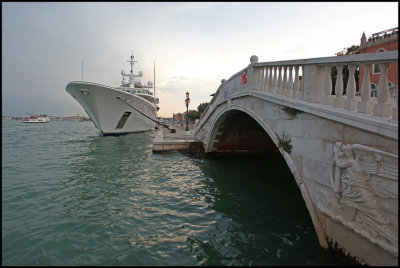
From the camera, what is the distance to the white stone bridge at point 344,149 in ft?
8.72

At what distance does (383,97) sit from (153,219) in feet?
14.9

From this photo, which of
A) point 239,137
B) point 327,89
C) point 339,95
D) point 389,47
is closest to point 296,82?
point 327,89

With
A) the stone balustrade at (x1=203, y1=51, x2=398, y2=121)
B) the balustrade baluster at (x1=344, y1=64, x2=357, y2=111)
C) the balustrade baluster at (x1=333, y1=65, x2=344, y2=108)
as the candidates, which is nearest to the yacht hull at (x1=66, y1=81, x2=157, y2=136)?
the stone balustrade at (x1=203, y1=51, x2=398, y2=121)

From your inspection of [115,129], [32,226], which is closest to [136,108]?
[115,129]

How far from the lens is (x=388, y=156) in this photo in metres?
2.60

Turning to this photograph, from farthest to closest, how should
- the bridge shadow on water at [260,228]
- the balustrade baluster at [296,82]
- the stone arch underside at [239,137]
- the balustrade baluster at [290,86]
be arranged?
1. the stone arch underside at [239,137]
2. the balustrade baluster at [290,86]
3. the balustrade baluster at [296,82]
4. the bridge shadow on water at [260,228]

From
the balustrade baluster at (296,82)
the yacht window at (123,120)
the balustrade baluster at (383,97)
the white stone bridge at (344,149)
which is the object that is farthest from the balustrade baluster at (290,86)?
the yacht window at (123,120)

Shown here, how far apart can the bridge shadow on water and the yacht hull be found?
52.3 feet

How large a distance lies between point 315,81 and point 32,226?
19.5 ft

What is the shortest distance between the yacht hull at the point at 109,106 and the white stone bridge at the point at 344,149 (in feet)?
61.4

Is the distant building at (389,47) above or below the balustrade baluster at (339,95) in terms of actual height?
above

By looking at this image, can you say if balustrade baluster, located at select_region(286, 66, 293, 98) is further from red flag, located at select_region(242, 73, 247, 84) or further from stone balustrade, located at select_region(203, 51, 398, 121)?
red flag, located at select_region(242, 73, 247, 84)

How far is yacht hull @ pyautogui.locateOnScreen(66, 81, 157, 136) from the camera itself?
20.2 m

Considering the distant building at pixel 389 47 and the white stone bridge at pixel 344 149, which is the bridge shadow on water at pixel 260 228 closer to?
the white stone bridge at pixel 344 149
